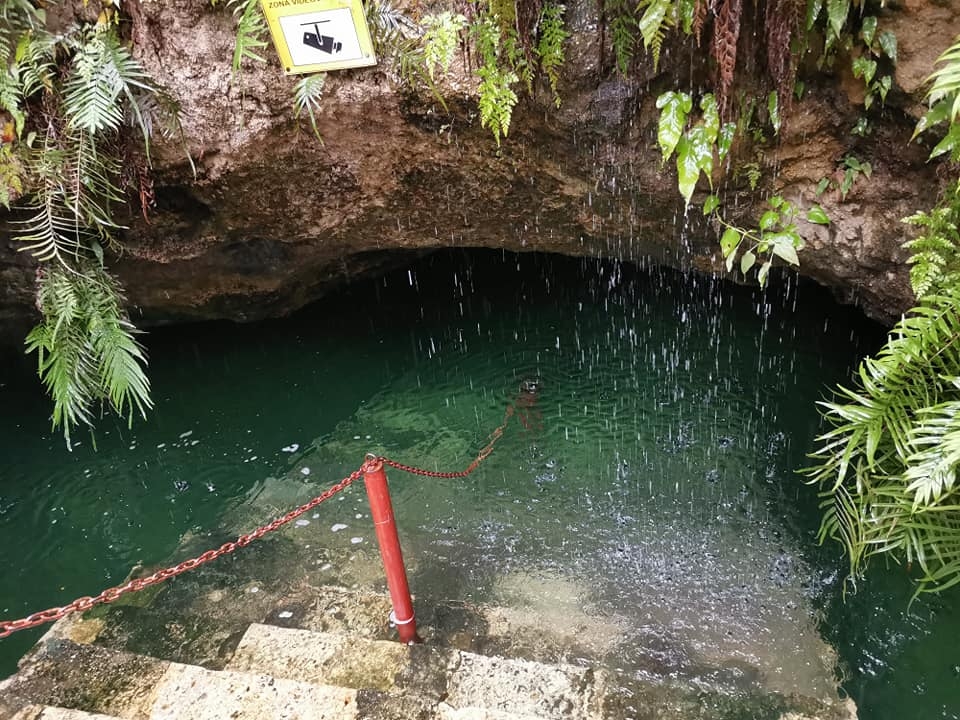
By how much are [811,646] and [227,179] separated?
14.7 ft

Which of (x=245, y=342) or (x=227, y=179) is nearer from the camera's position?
(x=227, y=179)

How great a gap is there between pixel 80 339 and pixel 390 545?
2874 millimetres

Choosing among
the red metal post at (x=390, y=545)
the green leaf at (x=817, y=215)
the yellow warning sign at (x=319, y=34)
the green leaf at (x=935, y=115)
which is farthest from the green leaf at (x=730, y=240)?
the red metal post at (x=390, y=545)

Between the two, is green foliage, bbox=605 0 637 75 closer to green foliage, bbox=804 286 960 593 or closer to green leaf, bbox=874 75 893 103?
green leaf, bbox=874 75 893 103

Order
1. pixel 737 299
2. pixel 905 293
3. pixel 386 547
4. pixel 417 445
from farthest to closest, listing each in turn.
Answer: pixel 737 299 < pixel 417 445 < pixel 905 293 < pixel 386 547

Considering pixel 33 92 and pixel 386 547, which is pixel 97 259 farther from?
pixel 386 547

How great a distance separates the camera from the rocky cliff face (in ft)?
11.3

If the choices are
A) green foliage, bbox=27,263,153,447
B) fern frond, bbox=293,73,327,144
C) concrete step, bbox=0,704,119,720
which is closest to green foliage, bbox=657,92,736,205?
fern frond, bbox=293,73,327,144

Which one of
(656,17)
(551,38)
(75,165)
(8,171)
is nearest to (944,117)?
(656,17)

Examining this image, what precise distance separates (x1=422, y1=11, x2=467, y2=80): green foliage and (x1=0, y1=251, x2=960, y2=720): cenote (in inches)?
116

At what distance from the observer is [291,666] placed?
3.01m

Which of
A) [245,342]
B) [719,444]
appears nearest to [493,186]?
[719,444]

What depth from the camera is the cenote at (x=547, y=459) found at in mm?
3596

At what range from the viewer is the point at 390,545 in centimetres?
298
